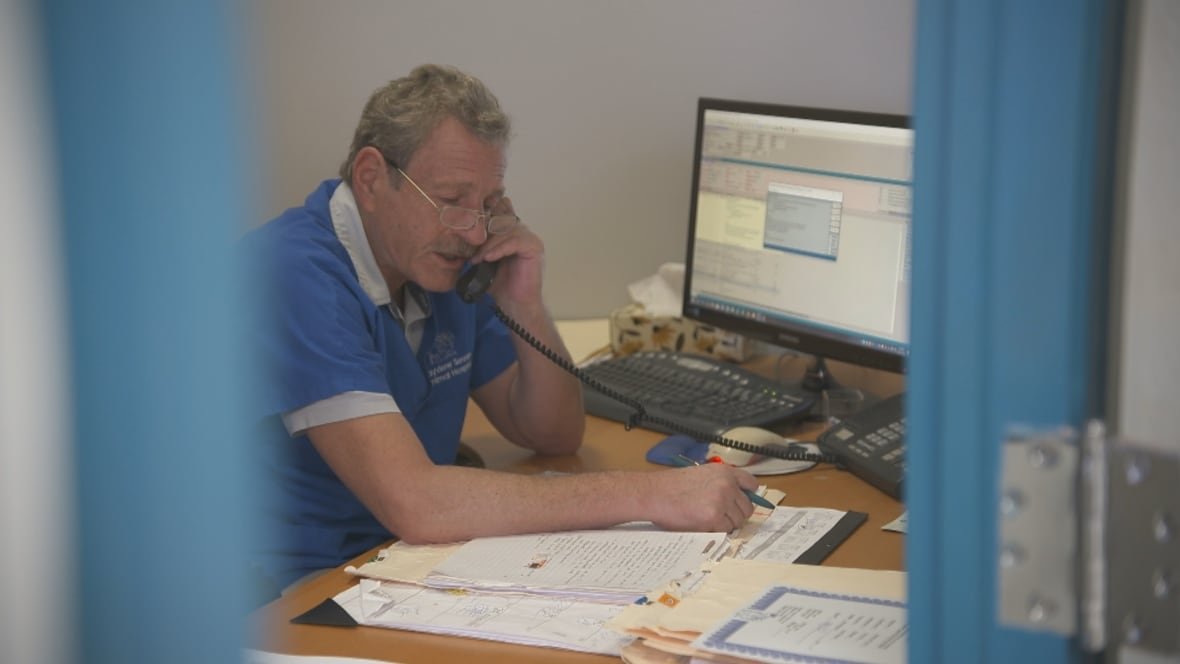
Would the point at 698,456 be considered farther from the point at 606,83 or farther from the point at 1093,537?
the point at 1093,537

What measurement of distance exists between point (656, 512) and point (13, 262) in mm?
1241

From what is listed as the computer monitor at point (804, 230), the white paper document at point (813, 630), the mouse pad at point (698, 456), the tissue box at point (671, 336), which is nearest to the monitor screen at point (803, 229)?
the computer monitor at point (804, 230)

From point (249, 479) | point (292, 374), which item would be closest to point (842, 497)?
point (292, 374)

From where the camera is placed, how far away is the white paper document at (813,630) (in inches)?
49.6

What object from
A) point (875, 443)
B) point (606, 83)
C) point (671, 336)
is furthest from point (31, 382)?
point (606, 83)

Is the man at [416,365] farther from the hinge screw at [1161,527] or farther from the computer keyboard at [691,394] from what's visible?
the hinge screw at [1161,527]

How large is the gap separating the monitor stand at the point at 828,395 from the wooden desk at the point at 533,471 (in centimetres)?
6

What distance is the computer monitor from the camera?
2209 mm

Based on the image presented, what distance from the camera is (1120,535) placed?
65 cm

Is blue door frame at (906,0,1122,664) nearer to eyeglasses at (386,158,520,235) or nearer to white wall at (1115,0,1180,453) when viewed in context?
white wall at (1115,0,1180,453)

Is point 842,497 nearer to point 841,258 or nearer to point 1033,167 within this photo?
point 841,258

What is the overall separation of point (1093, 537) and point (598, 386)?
1742mm

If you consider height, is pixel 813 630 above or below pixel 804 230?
below

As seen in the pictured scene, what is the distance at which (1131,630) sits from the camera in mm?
657
